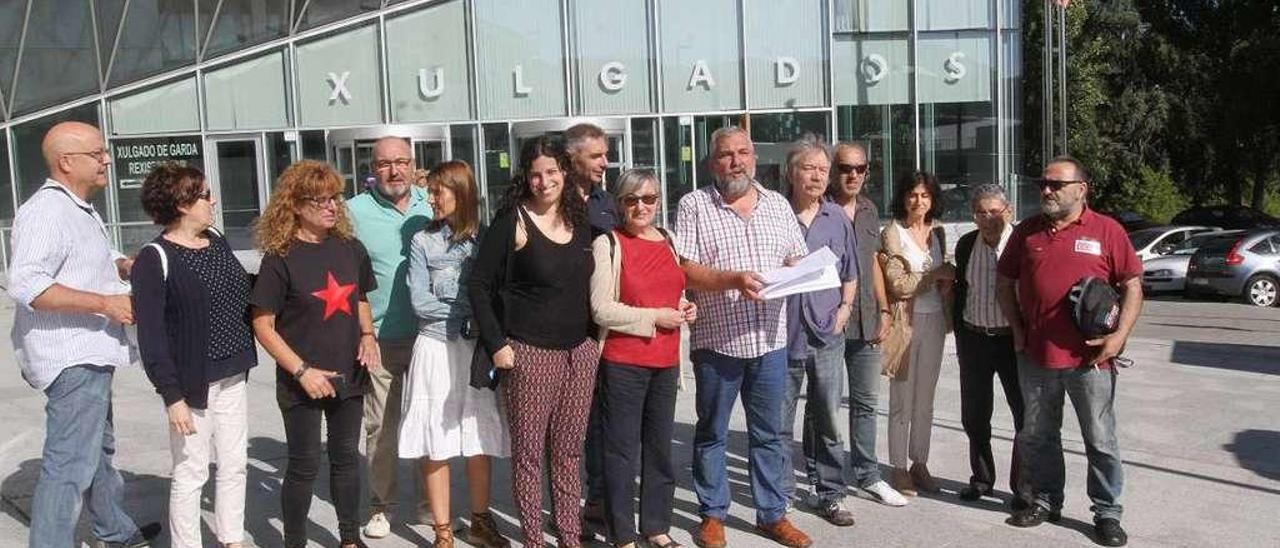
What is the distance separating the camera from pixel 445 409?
189 inches

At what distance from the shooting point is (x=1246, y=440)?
22.8 ft

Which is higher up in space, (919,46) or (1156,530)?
(919,46)

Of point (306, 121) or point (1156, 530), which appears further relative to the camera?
point (306, 121)

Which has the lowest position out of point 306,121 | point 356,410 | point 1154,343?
point 1154,343

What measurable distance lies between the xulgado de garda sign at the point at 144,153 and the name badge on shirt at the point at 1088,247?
2123cm

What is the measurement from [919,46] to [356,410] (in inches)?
775

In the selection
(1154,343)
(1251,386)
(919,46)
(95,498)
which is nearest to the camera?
(95,498)

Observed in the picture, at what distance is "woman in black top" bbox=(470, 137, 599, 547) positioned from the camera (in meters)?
4.46

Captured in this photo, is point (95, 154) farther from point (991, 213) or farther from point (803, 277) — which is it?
point (991, 213)

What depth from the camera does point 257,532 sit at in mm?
5270

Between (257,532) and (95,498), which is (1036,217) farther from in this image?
(95,498)

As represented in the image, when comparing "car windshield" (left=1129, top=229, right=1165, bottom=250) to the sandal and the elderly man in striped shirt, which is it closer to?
the sandal

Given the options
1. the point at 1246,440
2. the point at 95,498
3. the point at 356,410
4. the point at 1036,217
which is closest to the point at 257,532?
the point at 95,498

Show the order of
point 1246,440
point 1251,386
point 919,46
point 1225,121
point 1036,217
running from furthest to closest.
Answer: point 1225,121, point 919,46, point 1251,386, point 1246,440, point 1036,217
